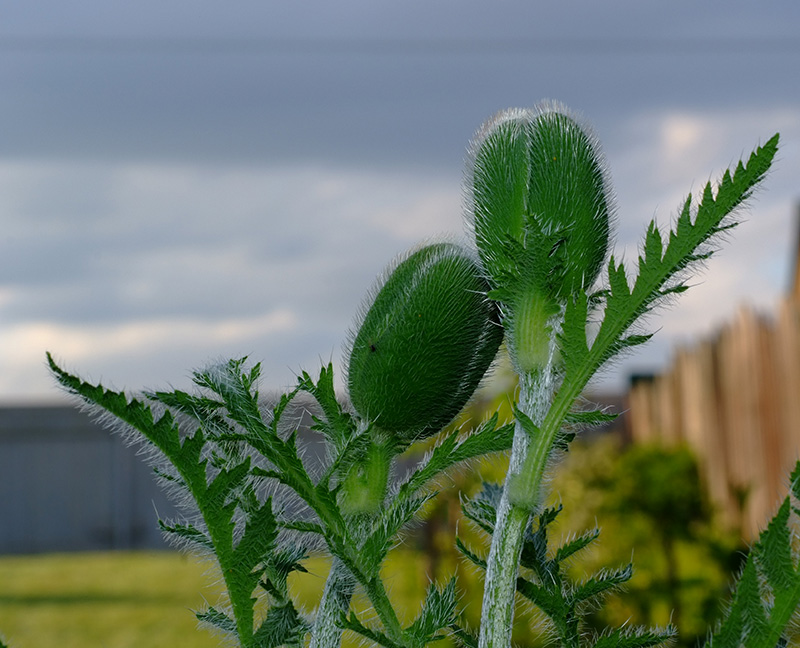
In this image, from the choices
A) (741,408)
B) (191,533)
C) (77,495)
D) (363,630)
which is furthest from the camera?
(77,495)

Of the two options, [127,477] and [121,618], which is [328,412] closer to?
[121,618]

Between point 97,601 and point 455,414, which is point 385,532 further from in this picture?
point 97,601

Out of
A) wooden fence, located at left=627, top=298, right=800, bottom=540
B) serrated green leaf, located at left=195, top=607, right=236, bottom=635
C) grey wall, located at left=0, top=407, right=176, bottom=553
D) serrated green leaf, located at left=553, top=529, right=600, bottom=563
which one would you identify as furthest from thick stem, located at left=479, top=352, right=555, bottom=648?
grey wall, located at left=0, top=407, right=176, bottom=553

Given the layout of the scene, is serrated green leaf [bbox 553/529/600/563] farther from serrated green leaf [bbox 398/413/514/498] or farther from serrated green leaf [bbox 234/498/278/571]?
serrated green leaf [bbox 234/498/278/571]

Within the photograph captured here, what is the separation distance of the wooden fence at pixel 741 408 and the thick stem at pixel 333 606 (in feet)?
16.6

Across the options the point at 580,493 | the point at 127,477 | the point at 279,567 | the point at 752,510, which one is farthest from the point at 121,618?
the point at 279,567

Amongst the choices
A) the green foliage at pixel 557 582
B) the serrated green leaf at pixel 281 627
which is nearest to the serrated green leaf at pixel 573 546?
the green foliage at pixel 557 582

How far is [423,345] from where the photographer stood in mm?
825

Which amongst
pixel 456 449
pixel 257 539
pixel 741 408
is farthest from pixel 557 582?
pixel 741 408

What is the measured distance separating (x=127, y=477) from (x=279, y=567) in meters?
13.0

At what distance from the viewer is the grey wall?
1311 cm

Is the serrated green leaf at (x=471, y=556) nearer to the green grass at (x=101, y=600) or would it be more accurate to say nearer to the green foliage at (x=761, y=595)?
the green foliage at (x=761, y=595)

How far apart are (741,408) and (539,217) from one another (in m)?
6.84

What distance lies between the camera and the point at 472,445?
80 cm
